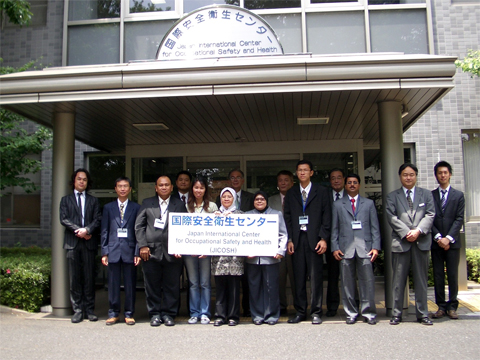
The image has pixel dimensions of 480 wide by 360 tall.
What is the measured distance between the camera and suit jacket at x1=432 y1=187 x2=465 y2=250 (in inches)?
240

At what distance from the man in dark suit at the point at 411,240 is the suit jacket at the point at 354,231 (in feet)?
0.76

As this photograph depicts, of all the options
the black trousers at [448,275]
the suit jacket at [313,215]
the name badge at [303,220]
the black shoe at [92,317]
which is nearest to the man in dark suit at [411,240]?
the black trousers at [448,275]

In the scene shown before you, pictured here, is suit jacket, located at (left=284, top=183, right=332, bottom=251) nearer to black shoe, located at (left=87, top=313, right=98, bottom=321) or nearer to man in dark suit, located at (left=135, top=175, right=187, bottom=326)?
man in dark suit, located at (left=135, top=175, right=187, bottom=326)

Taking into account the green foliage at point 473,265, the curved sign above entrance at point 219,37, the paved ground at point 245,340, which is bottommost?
the paved ground at point 245,340

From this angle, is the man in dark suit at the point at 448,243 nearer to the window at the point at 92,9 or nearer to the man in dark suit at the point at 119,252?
the man in dark suit at the point at 119,252

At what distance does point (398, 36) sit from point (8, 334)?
28.9 ft

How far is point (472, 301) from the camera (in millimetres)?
7434

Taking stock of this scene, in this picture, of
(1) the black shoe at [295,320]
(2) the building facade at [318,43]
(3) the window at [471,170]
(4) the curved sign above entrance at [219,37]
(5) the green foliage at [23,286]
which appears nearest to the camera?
(1) the black shoe at [295,320]

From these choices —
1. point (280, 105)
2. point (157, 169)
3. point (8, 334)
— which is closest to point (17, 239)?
point (157, 169)

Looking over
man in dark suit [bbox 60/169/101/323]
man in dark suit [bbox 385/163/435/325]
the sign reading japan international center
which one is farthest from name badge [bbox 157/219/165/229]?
man in dark suit [bbox 385/163/435/325]

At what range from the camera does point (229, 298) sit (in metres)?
6.07

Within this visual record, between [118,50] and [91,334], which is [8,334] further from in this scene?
[118,50]

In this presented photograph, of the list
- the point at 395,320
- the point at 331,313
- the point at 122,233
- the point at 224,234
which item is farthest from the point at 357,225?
the point at 122,233

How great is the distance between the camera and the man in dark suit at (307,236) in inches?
238
